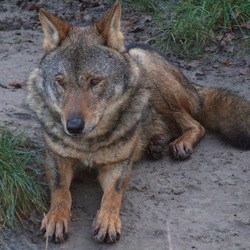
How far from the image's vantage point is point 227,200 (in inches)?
195

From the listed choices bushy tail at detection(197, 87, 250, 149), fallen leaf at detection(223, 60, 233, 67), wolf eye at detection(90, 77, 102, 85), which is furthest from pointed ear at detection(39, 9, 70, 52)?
fallen leaf at detection(223, 60, 233, 67)

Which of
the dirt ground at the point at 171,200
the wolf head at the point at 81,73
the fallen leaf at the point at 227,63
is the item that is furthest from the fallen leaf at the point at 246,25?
the wolf head at the point at 81,73

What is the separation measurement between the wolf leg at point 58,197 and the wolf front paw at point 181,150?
3.52ft

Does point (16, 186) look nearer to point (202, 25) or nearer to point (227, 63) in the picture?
point (227, 63)

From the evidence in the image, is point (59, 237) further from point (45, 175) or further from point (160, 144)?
point (160, 144)

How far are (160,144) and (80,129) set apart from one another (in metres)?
1.56

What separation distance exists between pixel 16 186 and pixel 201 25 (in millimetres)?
4332

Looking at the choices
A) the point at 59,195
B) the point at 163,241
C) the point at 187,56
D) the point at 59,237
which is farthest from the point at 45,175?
the point at 187,56

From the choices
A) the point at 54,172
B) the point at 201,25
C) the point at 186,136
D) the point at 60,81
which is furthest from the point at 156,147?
the point at 201,25

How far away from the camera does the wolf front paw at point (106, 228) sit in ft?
14.1

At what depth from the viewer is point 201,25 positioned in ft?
26.6

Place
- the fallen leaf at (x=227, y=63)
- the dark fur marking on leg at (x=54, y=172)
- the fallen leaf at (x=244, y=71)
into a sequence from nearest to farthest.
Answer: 1. the dark fur marking on leg at (x=54, y=172)
2. the fallen leaf at (x=244, y=71)
3. the fallen leaf at (x=227, y=63)

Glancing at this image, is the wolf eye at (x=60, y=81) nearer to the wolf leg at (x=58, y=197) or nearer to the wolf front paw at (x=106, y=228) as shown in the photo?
the wolf leg at (x=58, y=197)

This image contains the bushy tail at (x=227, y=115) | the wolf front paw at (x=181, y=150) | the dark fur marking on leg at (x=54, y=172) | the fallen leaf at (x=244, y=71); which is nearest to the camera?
the dark fur marking on leg at (x=54, y=172)
